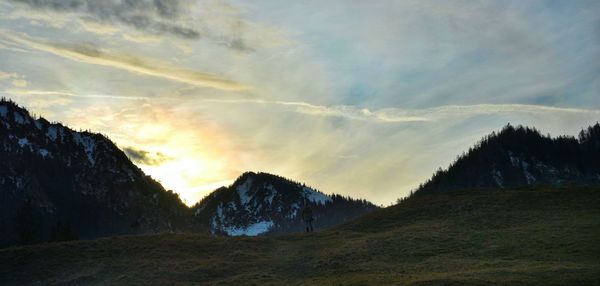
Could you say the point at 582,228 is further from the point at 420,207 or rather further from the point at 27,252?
the point at 27,252

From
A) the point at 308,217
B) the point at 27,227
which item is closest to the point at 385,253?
the point at 308,217

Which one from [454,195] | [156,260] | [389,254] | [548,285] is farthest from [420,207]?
[548,285]

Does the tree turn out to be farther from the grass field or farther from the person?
the person

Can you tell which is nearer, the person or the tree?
the person

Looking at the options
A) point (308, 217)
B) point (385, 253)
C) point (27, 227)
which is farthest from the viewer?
point (27, 227)

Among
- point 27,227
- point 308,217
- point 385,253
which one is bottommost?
point 385,253

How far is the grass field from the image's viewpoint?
39.1 meters

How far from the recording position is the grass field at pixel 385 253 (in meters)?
39.1

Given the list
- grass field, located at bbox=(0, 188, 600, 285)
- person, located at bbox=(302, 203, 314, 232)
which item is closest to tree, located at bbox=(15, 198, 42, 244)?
grass field, located at bbox=(0, 188, 600, 285)

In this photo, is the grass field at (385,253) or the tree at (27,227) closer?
the grass field at (385,253)

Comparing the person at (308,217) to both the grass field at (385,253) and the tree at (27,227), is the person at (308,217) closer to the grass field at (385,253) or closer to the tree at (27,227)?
the grass field at (385,253)

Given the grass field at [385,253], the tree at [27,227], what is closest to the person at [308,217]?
the grass field at [385,253]

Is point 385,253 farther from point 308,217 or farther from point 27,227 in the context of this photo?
point 27,227

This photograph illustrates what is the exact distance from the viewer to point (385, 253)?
162 feet
